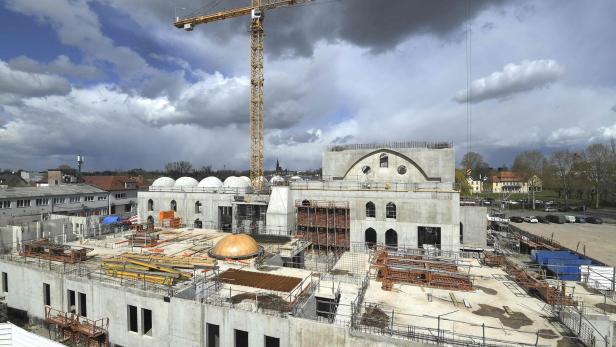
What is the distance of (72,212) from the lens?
6050cm

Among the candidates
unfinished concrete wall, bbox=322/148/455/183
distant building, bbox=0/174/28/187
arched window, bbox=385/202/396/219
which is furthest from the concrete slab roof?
arched window, bbox=385/202/396/219

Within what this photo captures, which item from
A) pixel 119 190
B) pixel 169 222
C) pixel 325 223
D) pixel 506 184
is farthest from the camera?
pixel 506 184

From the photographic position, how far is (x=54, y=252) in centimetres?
2781

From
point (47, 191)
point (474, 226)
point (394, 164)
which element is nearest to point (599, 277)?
point (474, 226)

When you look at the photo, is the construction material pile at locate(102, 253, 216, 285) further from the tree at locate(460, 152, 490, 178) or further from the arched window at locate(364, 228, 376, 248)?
the tree at locate(460, 152, 490, 178)

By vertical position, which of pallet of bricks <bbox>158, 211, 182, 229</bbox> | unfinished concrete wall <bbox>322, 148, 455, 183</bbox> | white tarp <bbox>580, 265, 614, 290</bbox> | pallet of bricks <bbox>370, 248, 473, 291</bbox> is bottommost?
white tarp <bbox>580, 265, 614, 290</bbox>

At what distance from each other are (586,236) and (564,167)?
47.3m

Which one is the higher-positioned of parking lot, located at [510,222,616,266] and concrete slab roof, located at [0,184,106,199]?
concrete slab roof, located at [0,184,106,199]

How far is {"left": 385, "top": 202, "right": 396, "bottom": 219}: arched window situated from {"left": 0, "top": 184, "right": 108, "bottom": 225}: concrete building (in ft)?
161

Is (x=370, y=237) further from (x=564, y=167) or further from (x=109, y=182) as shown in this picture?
(x=564, y=167)

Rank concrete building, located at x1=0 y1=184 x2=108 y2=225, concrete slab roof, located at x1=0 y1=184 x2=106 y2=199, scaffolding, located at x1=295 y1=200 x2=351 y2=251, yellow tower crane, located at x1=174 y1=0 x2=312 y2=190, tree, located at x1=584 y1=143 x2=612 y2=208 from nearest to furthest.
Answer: scaffolding, located at x1=295 y1=200 x2=351 y2=251 < concrete building, located at x1=0 y1=184 x2=108 y2=225 < concrete slab roof, located at x1=0 y1=184 x2=106 y2=199 < yellow tower crane, located at x1=174 y1=0 x2=312 y2=190 < tree, located at x1=584 y1=143 x2=612 y2=208

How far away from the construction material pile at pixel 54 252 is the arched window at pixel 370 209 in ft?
90.3

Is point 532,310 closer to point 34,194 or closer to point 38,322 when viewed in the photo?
point 38,322

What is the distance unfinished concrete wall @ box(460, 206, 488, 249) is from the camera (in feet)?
126
